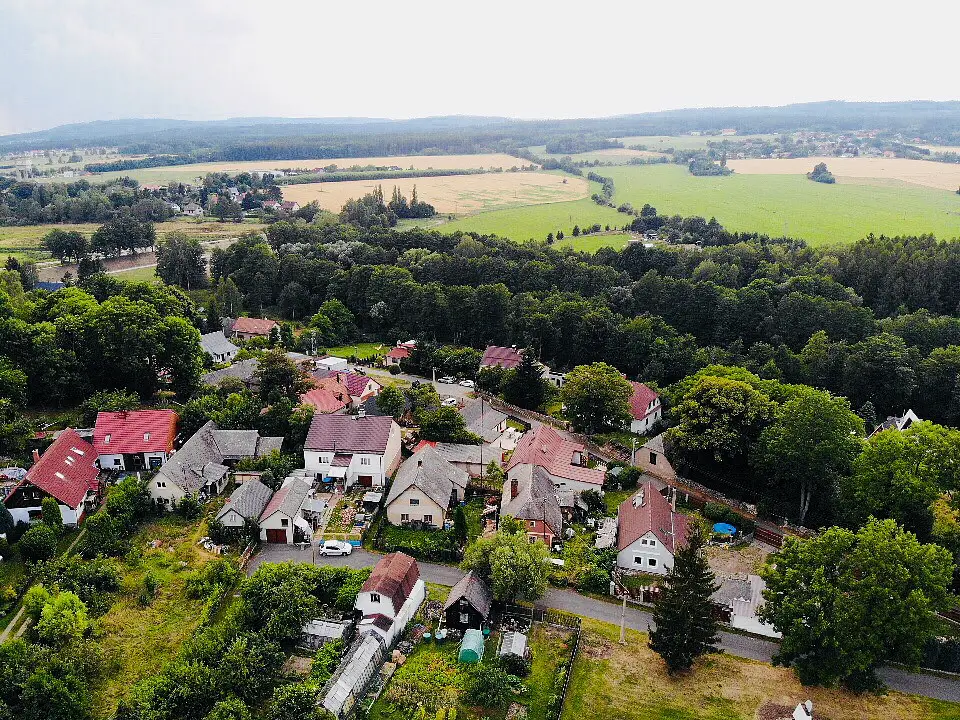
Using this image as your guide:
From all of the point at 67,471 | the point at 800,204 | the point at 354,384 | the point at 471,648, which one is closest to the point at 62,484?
the point at 67,471

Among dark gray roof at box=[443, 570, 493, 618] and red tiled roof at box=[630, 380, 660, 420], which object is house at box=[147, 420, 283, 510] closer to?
dark gray roof at box=[443, 570, 493, 618]

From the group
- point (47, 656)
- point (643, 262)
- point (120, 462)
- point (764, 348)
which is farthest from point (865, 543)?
point (643, 262)

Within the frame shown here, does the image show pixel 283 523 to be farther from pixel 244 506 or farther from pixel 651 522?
pixel 651 522

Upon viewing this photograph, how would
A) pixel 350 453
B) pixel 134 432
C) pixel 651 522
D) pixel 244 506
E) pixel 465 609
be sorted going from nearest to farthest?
pixel 465 609
pixel 651 522
pixel 244 506
pixel 350 453
pixel 134 432

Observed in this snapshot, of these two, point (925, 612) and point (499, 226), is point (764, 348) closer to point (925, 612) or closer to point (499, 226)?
point (925, 612)

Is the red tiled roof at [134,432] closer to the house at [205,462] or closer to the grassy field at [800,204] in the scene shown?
the house at [205,462]
